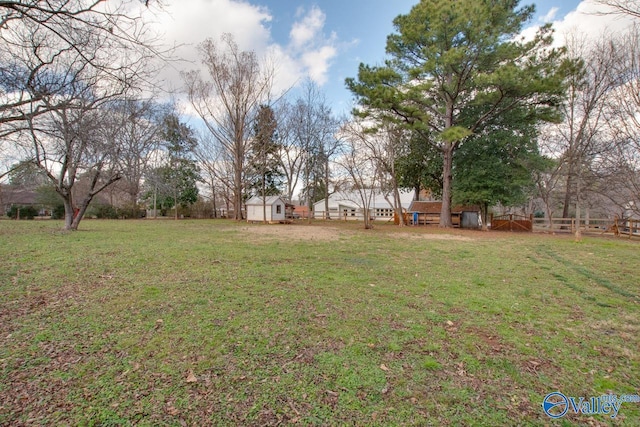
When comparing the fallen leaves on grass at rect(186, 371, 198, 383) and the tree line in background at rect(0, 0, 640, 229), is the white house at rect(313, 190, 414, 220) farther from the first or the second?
the fallen leaves on grass at rect(186, 371, 198, 383)

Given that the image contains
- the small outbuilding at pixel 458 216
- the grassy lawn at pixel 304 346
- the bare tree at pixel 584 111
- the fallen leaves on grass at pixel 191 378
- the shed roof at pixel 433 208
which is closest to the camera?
the grassy lawn at pixel 304 346

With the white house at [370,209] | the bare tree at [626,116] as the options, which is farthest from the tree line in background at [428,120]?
the white house at [370,209]

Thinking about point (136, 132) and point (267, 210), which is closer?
point (136, 132)

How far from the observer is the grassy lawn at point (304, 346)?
2.04 meters

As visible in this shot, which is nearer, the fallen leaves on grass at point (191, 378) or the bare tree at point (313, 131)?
the fallen leaves on grass at point (191, 378)

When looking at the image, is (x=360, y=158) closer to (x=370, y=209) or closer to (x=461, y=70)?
(x=461, y=70)

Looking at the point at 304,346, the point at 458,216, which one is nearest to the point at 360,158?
the point at 458,216

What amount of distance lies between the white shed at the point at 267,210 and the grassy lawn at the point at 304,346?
17.4 m

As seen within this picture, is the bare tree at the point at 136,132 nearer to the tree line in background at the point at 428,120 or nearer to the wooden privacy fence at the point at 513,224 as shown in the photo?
the tree line in background at the point at 428,120

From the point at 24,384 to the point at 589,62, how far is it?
21.7 meters

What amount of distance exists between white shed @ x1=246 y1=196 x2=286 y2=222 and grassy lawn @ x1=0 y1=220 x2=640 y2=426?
1744 cm

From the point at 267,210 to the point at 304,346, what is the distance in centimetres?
2083

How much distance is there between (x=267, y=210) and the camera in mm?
23281

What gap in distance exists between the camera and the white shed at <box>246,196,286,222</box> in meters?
23.3
